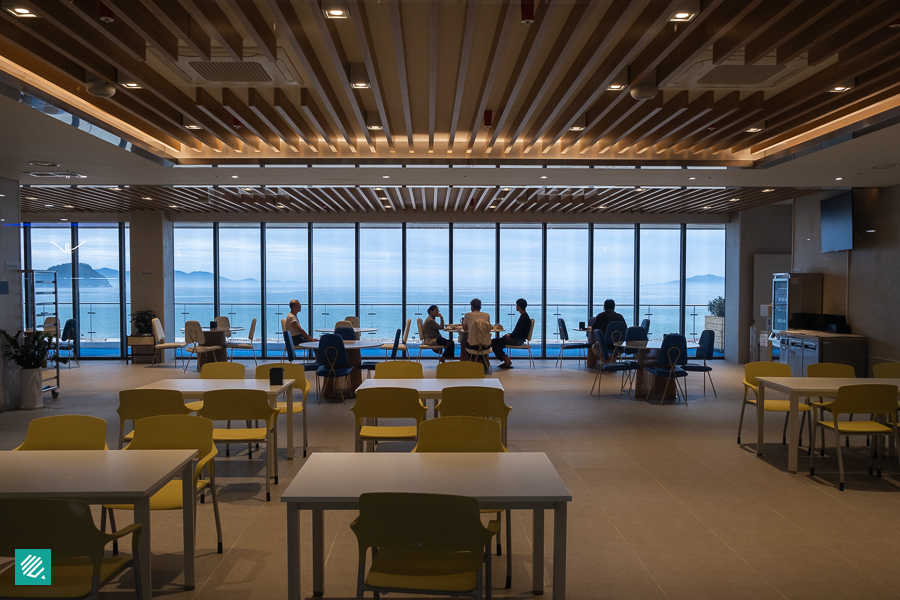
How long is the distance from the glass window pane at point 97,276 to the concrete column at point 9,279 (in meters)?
6.09

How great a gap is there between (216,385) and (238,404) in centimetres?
104

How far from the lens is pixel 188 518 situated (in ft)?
10.5

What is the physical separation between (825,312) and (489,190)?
631 cm

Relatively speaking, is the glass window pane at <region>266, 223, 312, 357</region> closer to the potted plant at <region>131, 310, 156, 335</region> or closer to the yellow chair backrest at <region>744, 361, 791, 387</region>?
the potted plant at <region>131, 310, 156, 335</region>

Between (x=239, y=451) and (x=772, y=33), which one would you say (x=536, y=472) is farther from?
(x=239, y=451)

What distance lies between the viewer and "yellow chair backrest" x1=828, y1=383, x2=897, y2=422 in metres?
5.05

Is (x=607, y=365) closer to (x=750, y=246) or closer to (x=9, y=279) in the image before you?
(x=750, y=246)

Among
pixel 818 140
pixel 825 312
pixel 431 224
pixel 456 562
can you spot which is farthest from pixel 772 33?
pixel 431 224

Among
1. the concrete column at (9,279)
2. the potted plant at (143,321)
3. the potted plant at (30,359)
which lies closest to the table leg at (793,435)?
the potted plant at (30,359)

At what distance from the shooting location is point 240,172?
8.13 meters

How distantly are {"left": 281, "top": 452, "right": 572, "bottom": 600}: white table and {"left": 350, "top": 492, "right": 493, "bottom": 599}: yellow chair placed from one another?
0.59 ft

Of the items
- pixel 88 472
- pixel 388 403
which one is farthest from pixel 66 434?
pixel 388 403

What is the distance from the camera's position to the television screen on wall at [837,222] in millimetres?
9336

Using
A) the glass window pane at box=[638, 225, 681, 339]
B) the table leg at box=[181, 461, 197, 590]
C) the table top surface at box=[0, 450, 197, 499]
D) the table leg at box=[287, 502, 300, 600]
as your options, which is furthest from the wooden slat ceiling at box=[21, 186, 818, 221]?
the table leg at box=[287, 502, 300, 600]
